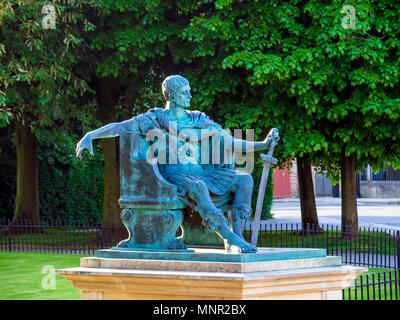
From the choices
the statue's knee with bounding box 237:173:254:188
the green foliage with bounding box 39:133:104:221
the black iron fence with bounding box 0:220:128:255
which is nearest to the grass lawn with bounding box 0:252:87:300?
the black iron fence with bounding box 0:220:128:255

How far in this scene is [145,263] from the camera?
5.90 m

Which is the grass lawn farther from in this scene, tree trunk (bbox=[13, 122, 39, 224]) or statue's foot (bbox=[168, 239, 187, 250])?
statue's foot (bbox=[168, 239, 187, 250])

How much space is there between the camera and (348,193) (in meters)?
19.9

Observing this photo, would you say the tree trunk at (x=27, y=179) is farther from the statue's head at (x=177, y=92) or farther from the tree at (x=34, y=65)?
the statue's head at (x=177, y=92)

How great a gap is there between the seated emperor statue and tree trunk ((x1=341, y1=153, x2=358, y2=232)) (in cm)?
1338

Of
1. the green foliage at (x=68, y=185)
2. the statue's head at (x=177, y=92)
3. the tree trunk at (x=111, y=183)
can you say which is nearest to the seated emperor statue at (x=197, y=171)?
the statue's head at (x=177, y=92)

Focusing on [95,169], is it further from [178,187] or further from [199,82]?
[178,187]

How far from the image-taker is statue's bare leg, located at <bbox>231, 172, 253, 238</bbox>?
6230 mm

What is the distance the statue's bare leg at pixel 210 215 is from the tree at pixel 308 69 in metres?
9.83

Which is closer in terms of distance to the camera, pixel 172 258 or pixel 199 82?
pixel 172 258

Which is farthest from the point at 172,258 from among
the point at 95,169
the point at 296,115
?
the point at 95,169

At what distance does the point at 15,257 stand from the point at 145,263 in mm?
13064

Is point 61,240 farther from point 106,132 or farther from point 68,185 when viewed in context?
point 106,132

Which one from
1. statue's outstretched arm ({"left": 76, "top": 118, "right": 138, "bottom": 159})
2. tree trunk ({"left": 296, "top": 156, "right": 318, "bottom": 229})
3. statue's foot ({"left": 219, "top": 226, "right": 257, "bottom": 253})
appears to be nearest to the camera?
statue's foot ({"left": 219, "top": 226, "right": 257, "bottom": 253})
